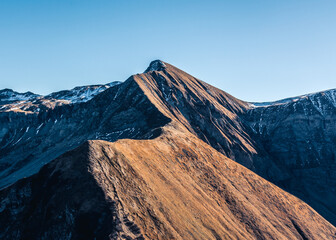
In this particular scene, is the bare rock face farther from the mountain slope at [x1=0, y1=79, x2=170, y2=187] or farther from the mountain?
the mountain slope at [x1=0, y1=79, x2=170, y2=187]

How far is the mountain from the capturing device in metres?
48.8

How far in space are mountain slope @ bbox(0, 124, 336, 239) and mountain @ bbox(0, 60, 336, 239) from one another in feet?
0.67

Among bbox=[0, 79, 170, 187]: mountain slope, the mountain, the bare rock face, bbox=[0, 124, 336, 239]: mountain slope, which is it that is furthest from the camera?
the bare rock face

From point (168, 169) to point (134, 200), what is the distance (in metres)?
20.8

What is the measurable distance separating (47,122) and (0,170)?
143 ft

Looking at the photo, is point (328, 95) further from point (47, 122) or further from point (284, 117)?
point (47, 122)

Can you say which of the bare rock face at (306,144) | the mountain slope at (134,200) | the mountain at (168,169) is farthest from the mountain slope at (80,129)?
the bare rock face at (306,144)

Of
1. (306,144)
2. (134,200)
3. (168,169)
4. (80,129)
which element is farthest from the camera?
(306,144)

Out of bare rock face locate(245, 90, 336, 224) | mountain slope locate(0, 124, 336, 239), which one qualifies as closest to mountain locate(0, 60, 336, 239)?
mountain slope locate(0, 124, 336, 239)

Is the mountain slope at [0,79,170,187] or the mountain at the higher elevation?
the mountain slope at [0,79,170,187]

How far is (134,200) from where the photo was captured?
52.1 meters

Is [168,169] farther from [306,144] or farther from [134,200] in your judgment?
[306,144]

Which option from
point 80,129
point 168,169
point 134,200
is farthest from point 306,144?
point 134,200

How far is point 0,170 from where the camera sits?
16438 centimetres
